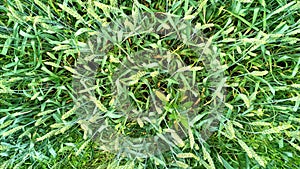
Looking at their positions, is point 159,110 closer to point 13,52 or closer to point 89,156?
point 89,156

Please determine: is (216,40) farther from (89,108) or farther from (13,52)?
(13,52)

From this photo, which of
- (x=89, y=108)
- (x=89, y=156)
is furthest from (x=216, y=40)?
(x=89, y=156)

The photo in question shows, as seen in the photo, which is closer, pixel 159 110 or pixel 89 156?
pixel 159 110

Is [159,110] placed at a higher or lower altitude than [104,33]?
lower

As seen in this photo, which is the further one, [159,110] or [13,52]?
[13,52]

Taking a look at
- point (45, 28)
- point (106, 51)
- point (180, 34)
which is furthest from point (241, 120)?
point (45, 28)

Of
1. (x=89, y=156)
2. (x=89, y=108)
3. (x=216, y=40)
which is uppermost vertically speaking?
(x=216, y=40)
